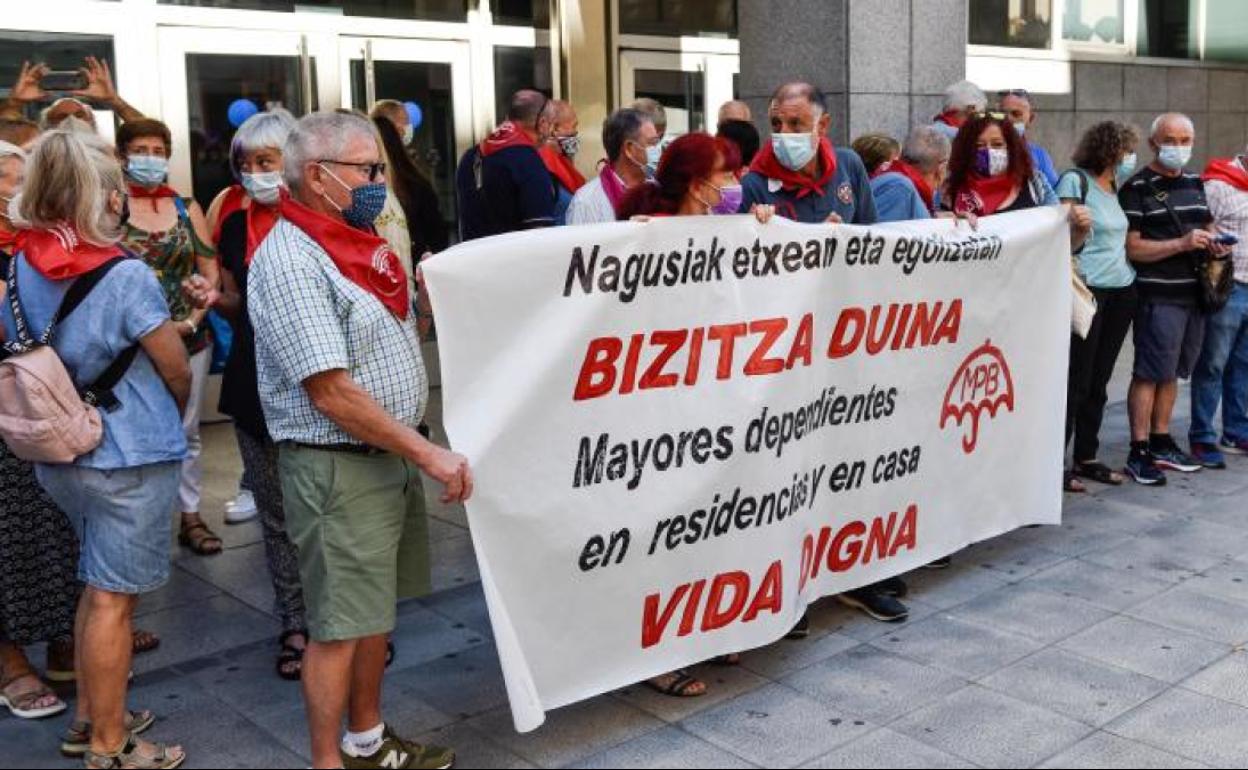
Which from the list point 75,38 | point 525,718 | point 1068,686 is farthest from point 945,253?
point 75,38

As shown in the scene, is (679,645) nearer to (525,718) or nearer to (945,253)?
(525,718)

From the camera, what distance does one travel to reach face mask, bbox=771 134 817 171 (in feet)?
16.6

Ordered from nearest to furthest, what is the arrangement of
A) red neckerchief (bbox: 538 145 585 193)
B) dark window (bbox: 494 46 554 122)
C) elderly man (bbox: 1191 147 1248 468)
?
red neckerchief (bbox: 538 145 585 193), elderly man (bbox: 1191 147 1248 468), dark window (bbox: 494 46 554 122)

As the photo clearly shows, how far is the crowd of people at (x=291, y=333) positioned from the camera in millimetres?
3572

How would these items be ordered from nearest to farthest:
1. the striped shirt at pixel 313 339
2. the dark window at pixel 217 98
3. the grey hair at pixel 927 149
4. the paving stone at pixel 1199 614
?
1. the striped shirt at pixel 313 339
2. the paving stone at pixel 1199 614
3. the grey hair at pixel 927 149
4. the dark window at pixel 217 98

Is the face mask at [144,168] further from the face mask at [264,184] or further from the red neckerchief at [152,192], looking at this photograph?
the face mask at [264,184]

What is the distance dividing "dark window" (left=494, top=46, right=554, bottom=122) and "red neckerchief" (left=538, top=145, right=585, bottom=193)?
3.33 metres

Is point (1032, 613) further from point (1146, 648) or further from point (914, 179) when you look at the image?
point (914, 179)

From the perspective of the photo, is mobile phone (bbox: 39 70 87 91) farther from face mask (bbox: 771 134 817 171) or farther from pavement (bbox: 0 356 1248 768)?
face mask (bbox: 771 134 817 171)

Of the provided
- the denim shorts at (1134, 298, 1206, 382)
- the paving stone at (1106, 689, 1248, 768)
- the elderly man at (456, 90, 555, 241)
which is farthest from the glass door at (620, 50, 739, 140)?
the paving stone at (1106, 689, 1248, 768)

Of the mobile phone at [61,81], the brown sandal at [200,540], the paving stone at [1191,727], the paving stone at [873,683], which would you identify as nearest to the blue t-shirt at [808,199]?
the paving stone at [873,683]

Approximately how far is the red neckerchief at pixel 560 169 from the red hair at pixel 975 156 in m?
1.82

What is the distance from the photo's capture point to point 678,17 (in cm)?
1135

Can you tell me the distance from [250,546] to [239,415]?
1.70 metres
